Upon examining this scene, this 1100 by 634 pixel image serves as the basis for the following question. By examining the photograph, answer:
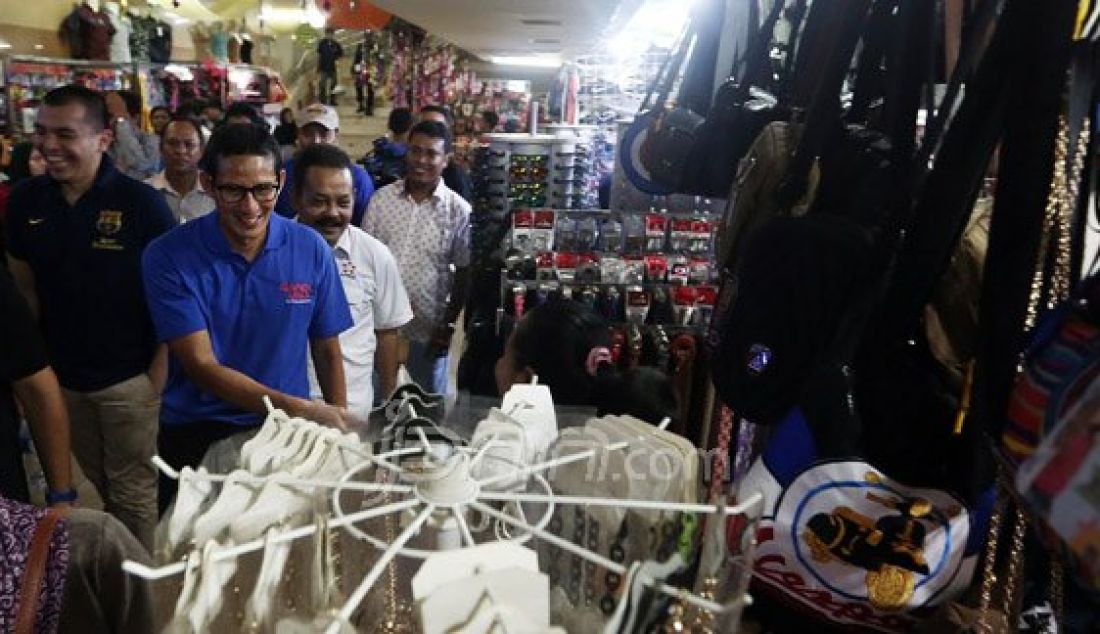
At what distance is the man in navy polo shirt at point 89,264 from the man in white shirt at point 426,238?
97cm

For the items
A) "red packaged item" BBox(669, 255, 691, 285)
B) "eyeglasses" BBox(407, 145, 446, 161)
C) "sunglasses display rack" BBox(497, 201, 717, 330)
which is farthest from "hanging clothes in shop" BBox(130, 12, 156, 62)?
"red packaged item" BBox(669, 255, 691, 285)

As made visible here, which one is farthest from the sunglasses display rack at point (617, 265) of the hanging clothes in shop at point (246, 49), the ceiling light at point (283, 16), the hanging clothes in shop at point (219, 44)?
the hanging clothes in shop at point (246, 49)

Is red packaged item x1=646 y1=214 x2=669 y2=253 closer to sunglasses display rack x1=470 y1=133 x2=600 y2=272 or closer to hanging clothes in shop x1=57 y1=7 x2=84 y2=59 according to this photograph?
sunglasses display rack x1=470 y1=133 x2=600 y2=272

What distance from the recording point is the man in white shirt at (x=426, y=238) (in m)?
3.38

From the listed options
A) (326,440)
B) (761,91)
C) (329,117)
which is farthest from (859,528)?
(329,117)

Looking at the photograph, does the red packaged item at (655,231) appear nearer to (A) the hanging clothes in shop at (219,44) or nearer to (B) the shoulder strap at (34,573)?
(B) the shoulder strap at (34,573)

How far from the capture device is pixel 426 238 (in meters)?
3.39

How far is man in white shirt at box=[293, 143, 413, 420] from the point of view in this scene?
8.06 feet

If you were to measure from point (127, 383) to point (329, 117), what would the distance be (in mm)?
2416

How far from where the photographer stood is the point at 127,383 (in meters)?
2.56

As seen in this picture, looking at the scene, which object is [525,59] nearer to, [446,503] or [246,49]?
[446,503]

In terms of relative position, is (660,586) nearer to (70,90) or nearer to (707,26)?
(707,26)

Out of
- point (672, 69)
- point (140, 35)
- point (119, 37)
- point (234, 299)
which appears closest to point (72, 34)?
point (119, 37)

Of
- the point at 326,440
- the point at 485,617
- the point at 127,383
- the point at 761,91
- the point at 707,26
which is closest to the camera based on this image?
the point at 485,617
